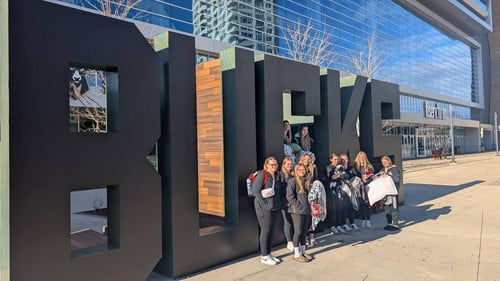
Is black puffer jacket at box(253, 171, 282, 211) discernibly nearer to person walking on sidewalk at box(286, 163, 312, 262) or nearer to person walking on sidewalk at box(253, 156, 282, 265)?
person walking on sidewalk at box(253, 156, 282, 265)

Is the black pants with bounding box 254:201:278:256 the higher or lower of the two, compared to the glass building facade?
lower

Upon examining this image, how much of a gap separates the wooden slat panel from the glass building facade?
8201 mm

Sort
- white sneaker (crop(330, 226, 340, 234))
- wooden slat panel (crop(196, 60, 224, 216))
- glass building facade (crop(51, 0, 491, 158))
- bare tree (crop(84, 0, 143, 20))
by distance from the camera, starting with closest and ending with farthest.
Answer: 1. wooden slat panel (crop(196, 60, 224, 216))
2. white sneaker (crop(330, 226, 340, 234))
3. bare tree (crop(84, 0, 143, 20))
4. glass building facade (crop(51, 0, 491, 158))

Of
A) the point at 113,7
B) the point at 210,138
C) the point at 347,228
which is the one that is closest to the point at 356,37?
the point at 113,7

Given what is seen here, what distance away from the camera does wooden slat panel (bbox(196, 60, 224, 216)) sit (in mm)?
6082

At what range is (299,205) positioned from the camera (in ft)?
17.7

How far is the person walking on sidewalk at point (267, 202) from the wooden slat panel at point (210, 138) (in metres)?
0.91

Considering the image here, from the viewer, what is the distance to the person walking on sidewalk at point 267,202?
5.29 meters

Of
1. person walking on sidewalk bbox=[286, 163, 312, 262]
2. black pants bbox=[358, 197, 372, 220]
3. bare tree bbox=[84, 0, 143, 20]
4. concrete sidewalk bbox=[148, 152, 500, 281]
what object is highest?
bare tree bbox=[84, 0, 143, 20]

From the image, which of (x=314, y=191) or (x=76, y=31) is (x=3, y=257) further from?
(x=314, y=191)

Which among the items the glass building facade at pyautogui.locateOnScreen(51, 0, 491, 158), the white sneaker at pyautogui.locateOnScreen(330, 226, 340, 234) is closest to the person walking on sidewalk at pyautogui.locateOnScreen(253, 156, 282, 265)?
the white sneaker at pyautogui.locateOnScreen(330, 226, 340, 234)

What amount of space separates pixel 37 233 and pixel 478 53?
7926 centimetres

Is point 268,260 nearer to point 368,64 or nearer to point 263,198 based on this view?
point 263,198

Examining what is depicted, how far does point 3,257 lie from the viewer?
12.0 feet
